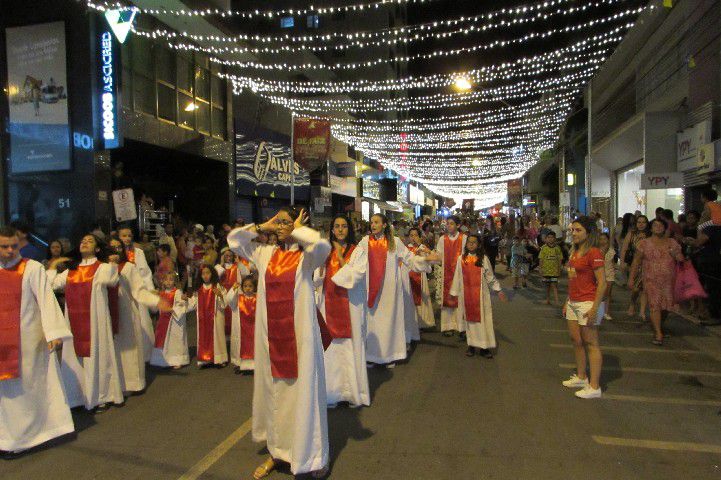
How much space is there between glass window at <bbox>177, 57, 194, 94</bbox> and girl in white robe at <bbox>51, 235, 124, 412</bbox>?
12290 mm

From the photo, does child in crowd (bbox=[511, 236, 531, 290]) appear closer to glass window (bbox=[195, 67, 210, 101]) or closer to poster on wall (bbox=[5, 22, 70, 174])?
glass window (bbox=[195, 67, 210, 101])

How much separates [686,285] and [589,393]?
3.84 metres

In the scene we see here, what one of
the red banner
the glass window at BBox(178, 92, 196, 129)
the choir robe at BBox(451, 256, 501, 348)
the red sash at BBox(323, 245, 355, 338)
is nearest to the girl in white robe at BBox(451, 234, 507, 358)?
the choir robe at BBox(451, 256, 501, 348)

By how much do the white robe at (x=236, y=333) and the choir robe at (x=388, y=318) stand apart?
58.0 inches

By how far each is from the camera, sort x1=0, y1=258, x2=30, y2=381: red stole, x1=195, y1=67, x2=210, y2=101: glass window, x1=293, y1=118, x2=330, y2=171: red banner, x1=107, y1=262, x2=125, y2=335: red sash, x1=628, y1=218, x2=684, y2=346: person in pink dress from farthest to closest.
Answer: x1=195, y1=67, x2=210, y2=101: glass window
x1=293, y1=118, x2=330, y2=171: red banner
x1=628, y1=218, x2=684, y2=346: person in pink dress
x1=107, y1=262, x2=125, y2=335: red sash
x1=0, y1=258, x2=30, y2=381: red stole

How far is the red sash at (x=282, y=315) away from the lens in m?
3.65

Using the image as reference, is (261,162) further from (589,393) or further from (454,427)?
(454,427)

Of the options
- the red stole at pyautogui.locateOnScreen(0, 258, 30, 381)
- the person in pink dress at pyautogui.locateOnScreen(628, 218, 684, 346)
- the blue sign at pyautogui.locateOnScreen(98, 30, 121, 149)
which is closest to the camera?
the red stole at pyautogui.locateOnScreen(0, 258, 30, 381)

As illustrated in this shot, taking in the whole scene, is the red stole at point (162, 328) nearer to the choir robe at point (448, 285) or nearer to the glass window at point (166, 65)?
the choir robe at point (448, 285)

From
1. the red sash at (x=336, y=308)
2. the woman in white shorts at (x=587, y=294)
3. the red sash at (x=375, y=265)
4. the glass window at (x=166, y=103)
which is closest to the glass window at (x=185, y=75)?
the glass window at (x=166, y=103)

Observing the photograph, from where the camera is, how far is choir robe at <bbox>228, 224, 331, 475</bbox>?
355 cm

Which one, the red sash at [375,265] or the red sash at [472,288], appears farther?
the red sash at [472,288]

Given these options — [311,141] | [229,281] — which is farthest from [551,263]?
[311,141]

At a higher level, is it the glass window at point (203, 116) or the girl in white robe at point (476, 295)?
the glass window at point (203, 116)
